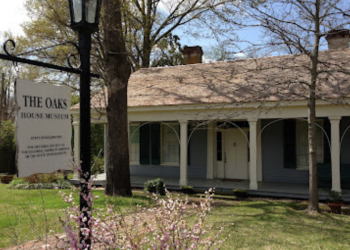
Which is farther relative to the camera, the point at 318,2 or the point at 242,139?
the point at 242,139

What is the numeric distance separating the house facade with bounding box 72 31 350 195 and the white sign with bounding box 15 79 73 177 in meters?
6.96

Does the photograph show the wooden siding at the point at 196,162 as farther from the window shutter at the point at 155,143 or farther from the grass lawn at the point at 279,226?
the grass lawn at the point at 279,226

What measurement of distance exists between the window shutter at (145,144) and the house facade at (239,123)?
0.05m

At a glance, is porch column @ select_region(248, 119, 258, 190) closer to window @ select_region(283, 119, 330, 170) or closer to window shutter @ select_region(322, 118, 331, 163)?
window @ select_region(283, 119, 330, 170)

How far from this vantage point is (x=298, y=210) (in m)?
8.98

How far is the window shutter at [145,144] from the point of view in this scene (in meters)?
14.7

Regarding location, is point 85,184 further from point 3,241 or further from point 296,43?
point 296,43

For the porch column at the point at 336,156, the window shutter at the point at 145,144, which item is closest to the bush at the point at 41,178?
the window shutter at the point at 145,144

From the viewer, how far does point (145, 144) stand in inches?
581

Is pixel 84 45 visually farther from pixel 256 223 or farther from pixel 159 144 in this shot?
pixel 159 144

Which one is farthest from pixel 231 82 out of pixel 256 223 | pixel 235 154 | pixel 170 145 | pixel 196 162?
pixel 256 223

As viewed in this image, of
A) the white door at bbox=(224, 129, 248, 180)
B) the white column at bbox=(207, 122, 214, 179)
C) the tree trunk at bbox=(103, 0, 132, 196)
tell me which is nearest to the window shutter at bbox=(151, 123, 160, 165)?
the white column at bbox=(207, 122, 214, 179)

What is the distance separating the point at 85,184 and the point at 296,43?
7.24 metres

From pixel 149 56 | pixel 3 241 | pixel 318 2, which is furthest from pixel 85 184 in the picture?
pixel 149 56
